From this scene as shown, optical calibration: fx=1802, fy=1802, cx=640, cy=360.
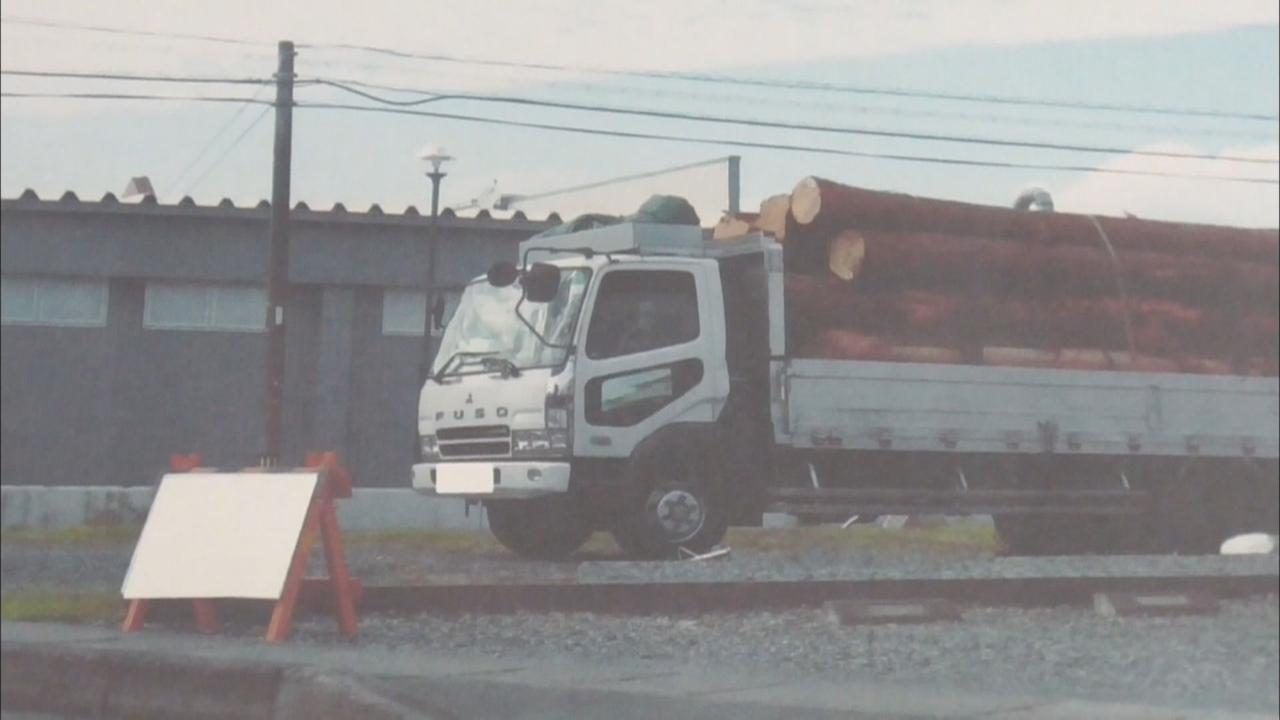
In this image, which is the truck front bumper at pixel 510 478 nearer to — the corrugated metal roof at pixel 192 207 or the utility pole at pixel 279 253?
the utility pole at pixel 279 253

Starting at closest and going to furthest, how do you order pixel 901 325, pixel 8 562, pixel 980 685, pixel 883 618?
1. pixel 8 562
2. pixel 901 325
3. pixel 980 685
4. pixel 883 618

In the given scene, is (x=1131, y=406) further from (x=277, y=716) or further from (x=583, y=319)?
(x=277, y=716)

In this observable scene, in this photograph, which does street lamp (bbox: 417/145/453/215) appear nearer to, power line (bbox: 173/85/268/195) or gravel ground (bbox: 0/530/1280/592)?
power line (bbox: 173/85/268/195)

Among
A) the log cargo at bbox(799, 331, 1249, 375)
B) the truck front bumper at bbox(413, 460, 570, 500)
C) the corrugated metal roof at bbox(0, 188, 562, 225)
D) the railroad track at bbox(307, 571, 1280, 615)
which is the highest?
the corrugated metal roof at bbox(0, 188, 562, 225)

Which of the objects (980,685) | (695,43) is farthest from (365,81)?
(980,685)

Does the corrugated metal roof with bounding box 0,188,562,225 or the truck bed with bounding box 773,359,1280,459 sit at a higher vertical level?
the corrugated metal roof with bounding box 0,188,562,225

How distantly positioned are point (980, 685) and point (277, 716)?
5.66 feet

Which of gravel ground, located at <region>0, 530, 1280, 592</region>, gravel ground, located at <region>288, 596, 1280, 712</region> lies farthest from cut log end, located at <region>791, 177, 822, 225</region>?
gravel ground, located at <region>288, 596, 1280, 712</region>

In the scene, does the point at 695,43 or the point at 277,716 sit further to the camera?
the point at 277,716

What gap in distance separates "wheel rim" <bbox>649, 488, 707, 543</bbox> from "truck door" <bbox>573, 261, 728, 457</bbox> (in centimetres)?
12

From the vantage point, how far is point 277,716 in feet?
12.0

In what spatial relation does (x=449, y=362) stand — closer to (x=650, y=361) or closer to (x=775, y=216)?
(x=650, y=361)

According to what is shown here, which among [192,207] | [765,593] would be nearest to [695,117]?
[192,207]

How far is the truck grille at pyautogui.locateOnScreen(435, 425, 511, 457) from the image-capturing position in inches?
116
